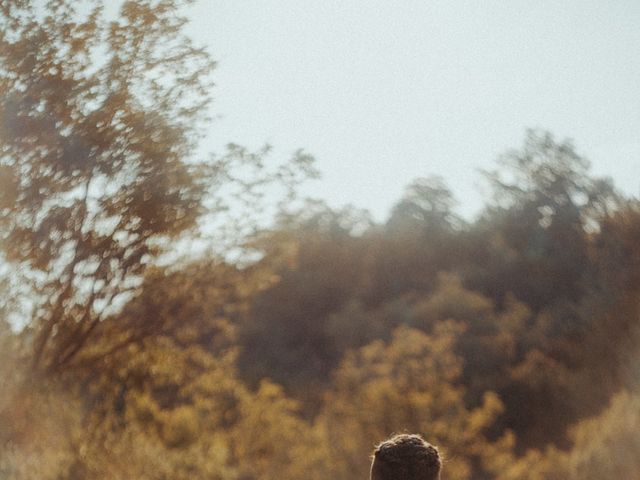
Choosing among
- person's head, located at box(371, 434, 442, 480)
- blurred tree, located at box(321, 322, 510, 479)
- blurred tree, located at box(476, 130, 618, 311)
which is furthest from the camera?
blurred tree, located at box(476, 130, 618, 311)

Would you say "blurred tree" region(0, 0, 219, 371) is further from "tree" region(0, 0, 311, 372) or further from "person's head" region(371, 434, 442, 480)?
"person's head" region(371, 434, 442, 480)

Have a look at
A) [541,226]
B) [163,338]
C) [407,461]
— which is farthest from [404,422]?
[541,226]

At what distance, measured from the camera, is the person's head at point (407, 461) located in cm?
204

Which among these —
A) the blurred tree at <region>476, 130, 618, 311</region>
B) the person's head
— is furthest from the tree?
the blurred tree at <region>476, 130, 618, 311</region>

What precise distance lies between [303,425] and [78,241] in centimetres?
624

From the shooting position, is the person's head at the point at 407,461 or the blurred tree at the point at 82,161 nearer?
the person's head at the point at 407,461

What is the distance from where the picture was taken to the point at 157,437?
9.50m

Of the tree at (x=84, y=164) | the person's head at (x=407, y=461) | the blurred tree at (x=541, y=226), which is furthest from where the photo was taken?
the blurred tree at (x=541, y=226)

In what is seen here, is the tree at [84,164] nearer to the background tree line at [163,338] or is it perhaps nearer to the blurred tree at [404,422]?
the background tree line at [163,338]

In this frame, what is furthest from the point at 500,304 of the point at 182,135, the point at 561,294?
the point at 182,135

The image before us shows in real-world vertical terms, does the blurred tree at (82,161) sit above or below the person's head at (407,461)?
above

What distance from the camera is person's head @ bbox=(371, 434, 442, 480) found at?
6.68 ft

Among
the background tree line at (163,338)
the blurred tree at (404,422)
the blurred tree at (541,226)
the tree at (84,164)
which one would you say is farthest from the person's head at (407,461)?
the blurred tree at (541,226)

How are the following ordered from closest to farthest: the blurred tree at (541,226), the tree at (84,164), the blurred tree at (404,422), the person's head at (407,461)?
the person's head at (407,461), the tree at (84,164), the blurred tree at (404,422), the blurred tree at (541,226)
